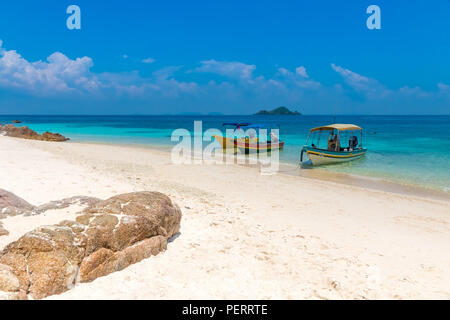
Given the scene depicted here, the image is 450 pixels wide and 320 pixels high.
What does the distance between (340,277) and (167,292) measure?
8.29 feet

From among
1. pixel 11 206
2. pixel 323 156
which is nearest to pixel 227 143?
pixel 323 156

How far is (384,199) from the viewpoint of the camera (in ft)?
35.3

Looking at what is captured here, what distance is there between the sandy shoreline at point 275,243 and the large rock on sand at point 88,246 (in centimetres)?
19

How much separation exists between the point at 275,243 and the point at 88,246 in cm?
337

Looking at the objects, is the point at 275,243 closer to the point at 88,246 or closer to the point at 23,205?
the point at 88,246

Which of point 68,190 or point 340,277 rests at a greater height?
point 68,190

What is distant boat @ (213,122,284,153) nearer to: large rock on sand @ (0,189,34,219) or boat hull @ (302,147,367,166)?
boat hull @ (302,147,367,166)

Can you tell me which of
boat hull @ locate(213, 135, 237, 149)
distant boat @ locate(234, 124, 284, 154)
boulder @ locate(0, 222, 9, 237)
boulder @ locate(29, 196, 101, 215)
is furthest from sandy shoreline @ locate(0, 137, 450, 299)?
boat hull @ locate(213, 135, 237, 149)

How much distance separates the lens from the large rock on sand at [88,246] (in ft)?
11.3

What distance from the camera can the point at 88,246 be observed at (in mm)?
3895

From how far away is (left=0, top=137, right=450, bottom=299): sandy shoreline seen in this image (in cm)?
403

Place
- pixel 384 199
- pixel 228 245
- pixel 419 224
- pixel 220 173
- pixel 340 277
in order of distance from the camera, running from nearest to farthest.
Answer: pixel 340 277
pixel 228 245
pixel 419 224
pixel 384 199
pixel 220 173
